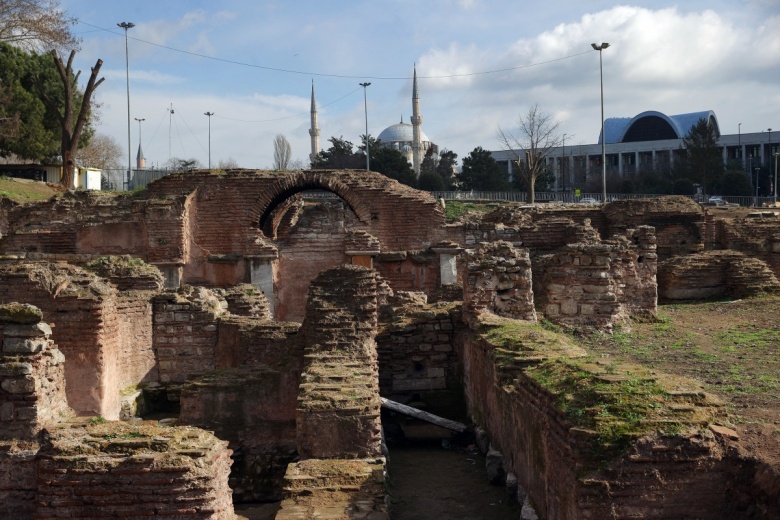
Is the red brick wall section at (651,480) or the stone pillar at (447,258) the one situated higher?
the stone pillar at (447,258)

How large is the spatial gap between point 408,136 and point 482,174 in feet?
117

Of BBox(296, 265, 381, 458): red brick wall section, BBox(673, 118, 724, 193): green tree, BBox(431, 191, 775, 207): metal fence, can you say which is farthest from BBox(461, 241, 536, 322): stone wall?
BBox(673, 118, 724, 193): green tree

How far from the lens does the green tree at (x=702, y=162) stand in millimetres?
46062

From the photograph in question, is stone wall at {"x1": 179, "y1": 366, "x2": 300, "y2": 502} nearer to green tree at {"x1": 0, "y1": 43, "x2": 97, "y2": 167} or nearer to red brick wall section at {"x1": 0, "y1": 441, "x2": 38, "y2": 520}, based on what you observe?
red brick wall section at {"x1": 0, "y1": 441, "x2": 38, "y2": 520}

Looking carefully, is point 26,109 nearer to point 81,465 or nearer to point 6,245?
point 6,245

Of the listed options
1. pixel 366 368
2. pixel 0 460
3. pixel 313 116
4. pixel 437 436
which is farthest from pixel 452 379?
pixel 313 116


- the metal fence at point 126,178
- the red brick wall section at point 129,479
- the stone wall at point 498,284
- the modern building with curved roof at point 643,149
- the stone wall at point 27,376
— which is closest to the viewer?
the red brick wall section at point 129,479

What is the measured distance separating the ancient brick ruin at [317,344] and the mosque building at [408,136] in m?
51.2

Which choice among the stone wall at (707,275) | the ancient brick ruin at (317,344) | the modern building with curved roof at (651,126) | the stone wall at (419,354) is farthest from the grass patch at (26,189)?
the modern building with curved roof at (651,126)

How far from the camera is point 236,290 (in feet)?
42.6

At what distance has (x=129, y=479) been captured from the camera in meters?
5.30

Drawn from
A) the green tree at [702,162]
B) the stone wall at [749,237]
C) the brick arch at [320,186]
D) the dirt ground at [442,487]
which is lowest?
the dirt ground at [442,487]

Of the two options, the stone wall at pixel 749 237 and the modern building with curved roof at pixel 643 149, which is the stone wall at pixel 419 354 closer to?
the stone wall at pixel 749 237

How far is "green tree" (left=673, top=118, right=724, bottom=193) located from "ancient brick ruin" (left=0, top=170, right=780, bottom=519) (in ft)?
87.1
